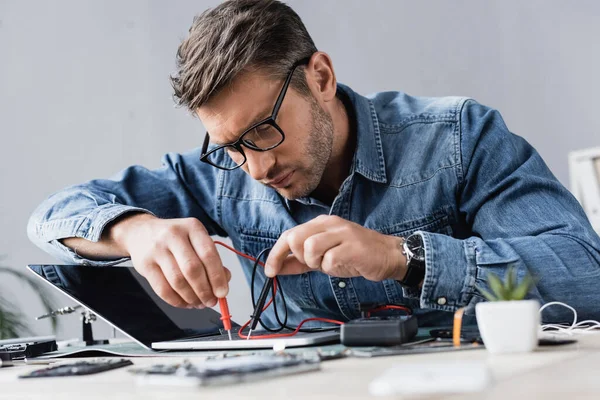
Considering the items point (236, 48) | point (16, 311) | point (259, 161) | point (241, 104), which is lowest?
point (16, 311)

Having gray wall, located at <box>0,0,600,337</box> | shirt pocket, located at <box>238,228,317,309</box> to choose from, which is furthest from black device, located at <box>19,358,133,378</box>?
gray wall, located at <box>0,0,600,337</box>

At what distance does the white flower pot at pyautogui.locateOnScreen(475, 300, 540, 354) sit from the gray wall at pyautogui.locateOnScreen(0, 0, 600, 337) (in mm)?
2019

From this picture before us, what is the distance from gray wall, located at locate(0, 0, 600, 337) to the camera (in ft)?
8.80

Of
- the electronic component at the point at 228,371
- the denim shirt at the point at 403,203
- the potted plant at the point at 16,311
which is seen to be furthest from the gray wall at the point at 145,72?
the electronic component at the point at 228,371

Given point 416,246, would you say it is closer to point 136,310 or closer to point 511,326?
point 511,326

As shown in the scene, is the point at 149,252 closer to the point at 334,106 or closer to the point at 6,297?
the point at 334,106

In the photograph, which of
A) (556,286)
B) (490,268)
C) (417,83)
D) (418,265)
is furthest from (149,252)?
(417,83)

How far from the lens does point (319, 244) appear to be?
96 cm

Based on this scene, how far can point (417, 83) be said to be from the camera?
2832 millimetres

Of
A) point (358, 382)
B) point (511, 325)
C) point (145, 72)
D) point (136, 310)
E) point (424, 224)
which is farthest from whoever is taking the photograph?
point (145, 72)

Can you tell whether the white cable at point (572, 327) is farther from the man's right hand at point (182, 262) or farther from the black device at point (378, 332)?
the man's right hand at point (182, 262)

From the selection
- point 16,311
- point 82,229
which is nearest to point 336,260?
point 82,229

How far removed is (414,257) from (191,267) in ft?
1.11

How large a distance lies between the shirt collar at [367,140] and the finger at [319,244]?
19.0 inches
